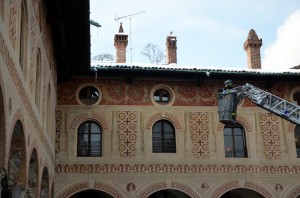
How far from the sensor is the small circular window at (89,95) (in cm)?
1789

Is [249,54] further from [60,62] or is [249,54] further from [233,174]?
[60,62]

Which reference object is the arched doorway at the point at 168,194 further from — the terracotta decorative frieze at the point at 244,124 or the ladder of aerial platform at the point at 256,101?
the ladder of aerial platform at the point at 256,101

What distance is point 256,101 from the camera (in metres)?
12.7

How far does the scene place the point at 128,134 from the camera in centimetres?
1766

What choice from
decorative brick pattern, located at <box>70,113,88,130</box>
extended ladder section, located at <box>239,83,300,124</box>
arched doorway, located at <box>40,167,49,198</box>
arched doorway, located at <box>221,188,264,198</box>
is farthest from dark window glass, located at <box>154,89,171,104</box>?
extended ladder section, located at <box>239,83,300,124</box>

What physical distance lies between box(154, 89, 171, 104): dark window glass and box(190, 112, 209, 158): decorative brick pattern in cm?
105

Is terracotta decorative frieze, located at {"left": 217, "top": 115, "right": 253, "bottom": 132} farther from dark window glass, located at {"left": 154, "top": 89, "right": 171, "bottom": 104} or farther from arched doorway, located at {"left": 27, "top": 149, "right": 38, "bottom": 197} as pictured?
arched doorway, located at {"left": 27, "top": 149, "right": 38, "bottom": 197}

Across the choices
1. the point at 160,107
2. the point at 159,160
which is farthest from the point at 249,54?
the point at 159,160

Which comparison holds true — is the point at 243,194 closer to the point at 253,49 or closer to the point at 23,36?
the point at 253,49

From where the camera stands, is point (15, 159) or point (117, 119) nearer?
point (15, 159)

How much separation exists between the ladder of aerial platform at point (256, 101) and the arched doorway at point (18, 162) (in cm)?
436

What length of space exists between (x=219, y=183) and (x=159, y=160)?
7.19 feet

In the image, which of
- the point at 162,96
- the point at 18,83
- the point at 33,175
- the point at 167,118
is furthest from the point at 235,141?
the point at 18,83

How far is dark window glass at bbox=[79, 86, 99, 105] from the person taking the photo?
58.7 ft
